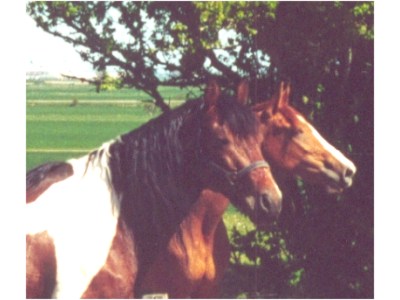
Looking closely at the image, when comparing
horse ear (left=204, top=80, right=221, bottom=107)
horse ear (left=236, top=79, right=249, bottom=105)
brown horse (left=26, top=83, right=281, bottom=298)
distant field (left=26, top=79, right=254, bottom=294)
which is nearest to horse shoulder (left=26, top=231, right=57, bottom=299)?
brown horse (left=26, top=83, right=281, bottom=298)

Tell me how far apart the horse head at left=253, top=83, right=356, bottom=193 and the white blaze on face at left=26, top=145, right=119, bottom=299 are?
2.10 feet

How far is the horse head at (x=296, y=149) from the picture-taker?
2857 mm

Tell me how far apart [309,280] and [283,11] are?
1296mm

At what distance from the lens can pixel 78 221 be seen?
8.91 feet

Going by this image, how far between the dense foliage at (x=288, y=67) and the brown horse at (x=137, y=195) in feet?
1.82

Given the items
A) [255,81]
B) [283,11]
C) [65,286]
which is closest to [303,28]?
[283,11]

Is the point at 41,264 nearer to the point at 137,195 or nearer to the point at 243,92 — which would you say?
the point at 137,195

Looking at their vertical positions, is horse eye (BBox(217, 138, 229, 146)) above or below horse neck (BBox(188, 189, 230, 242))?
above

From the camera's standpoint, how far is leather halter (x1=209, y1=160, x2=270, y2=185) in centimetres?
270

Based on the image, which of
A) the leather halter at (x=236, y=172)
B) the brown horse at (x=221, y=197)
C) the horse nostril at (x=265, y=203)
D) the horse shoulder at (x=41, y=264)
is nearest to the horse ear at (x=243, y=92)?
the brown horse at (x=221, y=197)

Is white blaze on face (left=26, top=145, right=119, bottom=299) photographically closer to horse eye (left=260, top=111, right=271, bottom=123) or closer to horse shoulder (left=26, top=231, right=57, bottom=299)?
horse shoulder (left=26, top=231, right=57, bottom=299)

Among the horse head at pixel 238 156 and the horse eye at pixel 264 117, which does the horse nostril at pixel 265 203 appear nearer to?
the horse head at pixel 238 156

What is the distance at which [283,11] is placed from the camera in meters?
3.52
